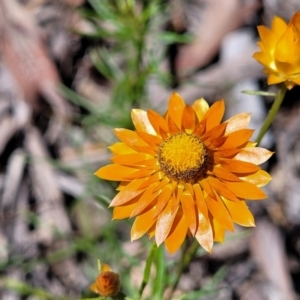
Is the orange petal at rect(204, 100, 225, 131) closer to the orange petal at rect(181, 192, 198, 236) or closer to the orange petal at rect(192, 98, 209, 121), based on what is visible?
the orange petal at rect(192, 98, 209, 121)

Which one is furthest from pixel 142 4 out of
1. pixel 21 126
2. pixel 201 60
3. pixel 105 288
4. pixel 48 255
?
pixel 105 288

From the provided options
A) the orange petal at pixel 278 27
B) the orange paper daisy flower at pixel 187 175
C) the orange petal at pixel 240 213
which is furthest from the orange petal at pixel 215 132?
the orange petal at pixel 278 27

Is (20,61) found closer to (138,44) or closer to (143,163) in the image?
(138,44)

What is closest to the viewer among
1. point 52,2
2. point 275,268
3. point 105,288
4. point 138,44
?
point 105,288

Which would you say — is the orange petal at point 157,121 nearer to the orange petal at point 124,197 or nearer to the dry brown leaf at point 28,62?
the orange petal at point 124,197

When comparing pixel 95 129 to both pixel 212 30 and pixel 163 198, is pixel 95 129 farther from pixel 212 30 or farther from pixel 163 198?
pixel 163 198

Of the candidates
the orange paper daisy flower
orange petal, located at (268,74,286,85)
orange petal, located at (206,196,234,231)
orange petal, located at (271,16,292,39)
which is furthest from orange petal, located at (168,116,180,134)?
orange petal, located at (271,16,292,39)

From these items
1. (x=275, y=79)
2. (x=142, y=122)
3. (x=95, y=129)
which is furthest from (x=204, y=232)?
(x=95, y=129)
